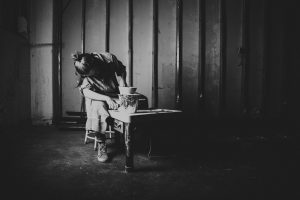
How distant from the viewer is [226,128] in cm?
484

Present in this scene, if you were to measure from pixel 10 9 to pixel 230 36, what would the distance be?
14.0 ft

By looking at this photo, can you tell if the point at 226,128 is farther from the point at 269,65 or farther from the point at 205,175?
the point at 205,175

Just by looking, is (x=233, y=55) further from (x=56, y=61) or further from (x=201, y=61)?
(x=56, y=61)

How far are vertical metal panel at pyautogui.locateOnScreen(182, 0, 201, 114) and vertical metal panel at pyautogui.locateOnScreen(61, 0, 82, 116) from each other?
7.13 feet

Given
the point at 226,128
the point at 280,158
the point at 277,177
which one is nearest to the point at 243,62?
the point at 226,128

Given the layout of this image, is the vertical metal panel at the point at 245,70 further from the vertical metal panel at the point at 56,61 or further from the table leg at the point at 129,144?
the vertical metal panel at the point at 56,61

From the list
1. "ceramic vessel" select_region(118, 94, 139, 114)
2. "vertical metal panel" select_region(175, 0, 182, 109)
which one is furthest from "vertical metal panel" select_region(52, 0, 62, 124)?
"ceramic vessel" select_region(118, 94, 139, 114)

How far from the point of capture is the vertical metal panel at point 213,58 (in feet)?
15.9

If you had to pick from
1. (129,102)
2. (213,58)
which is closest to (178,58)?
(213,58)

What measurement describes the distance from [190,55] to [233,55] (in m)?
0.87

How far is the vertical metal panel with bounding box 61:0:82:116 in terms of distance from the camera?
16.3ft

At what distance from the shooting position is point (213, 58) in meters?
4.88

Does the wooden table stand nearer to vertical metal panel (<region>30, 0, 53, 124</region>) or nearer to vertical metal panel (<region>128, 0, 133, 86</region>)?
vertical metal panel (<region>128, 0, 133, 86</region>)

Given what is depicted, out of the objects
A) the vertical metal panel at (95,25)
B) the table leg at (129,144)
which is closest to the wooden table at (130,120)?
the table leg at (129,144)
